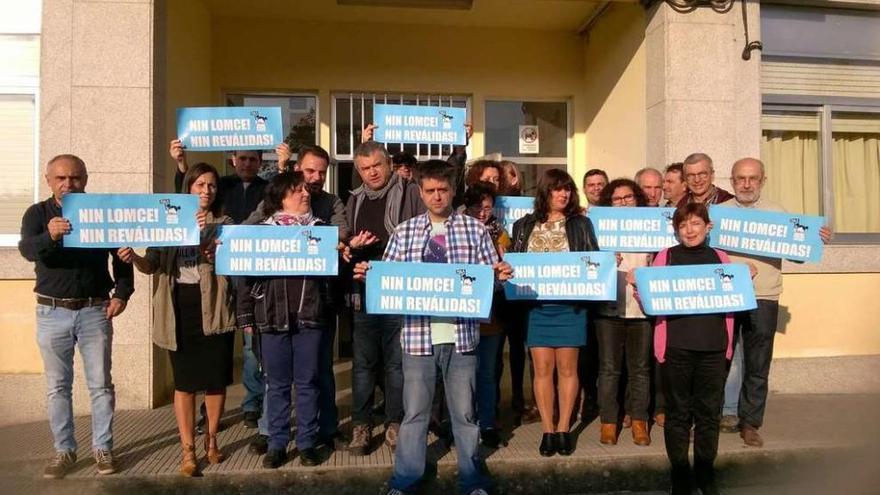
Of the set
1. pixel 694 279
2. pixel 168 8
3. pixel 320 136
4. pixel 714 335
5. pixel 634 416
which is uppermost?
pixel 168 8

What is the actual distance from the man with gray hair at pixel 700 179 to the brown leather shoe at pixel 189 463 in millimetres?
3768

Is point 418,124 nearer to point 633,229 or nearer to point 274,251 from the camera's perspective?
point 274,251

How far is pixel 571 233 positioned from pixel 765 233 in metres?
1.42

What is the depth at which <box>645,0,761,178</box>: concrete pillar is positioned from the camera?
6492 millimetres

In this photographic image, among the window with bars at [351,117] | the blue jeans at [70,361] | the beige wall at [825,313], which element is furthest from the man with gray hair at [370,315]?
the beige wall at [825,313]

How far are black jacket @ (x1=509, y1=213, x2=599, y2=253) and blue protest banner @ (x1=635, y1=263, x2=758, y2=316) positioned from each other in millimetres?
601

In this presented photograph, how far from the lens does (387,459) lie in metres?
4.58

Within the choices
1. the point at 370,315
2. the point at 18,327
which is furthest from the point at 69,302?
the point at 18,327

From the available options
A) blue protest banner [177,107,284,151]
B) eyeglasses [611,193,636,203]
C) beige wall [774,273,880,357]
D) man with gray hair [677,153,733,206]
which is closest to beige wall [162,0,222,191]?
blue protest banner [177,107,284,151]

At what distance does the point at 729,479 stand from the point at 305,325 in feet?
10.3

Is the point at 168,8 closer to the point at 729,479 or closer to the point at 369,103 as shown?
the point at 369,103

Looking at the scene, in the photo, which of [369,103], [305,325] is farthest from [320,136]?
[305,325]

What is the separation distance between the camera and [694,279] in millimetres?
4168

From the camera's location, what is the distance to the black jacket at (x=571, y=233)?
4.58 meters
